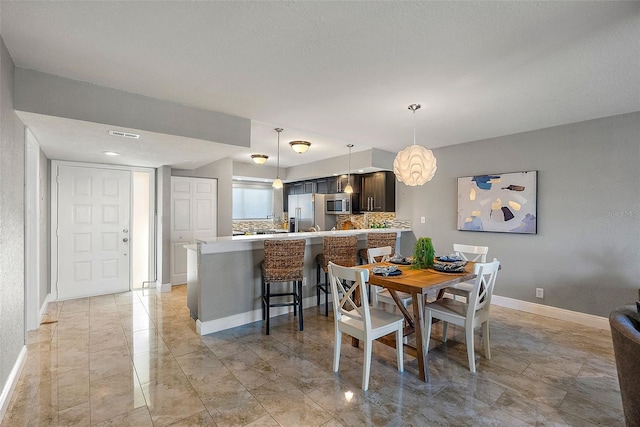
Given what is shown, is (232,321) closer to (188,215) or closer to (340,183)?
(188,215)

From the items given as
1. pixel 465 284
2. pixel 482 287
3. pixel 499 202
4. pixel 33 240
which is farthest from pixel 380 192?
pixel 33 240

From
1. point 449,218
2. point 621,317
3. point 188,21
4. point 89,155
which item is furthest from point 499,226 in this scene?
point 89,155

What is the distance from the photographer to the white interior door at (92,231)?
15.2 feet

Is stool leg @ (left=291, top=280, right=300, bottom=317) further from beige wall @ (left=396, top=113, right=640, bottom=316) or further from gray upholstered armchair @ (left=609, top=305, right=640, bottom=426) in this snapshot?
beige wall @ (left=396, top=113, right=640, bottom=316)

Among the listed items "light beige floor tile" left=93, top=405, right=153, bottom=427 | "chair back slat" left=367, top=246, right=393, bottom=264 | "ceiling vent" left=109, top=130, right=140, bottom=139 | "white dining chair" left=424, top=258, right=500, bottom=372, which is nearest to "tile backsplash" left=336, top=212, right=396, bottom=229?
"chair back slat" left=367, top=246, right=393, bottom=264

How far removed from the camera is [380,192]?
5898mm

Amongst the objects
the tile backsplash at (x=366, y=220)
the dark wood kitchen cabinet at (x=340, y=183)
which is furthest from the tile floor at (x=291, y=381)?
the dark wood kitchen cabinet at (x=340, y=183)

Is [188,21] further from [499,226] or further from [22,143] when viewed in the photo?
[499,226]

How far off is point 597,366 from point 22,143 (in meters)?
5.59

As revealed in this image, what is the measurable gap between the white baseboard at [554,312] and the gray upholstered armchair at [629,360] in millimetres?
2447

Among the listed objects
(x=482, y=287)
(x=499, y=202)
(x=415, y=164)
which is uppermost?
(x=415, y=164)

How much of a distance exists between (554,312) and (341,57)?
13.8 feet

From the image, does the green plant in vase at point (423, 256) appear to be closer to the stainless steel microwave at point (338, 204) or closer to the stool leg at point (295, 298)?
the stool leg at point (295, 298)

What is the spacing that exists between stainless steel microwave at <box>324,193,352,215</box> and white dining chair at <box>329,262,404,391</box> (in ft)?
12.3
